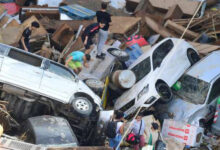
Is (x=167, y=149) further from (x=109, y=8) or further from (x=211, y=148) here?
(x=109, y=8)

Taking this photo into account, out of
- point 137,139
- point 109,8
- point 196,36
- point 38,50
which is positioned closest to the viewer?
point 137,139

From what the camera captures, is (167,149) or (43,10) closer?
(167,149)

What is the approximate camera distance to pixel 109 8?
17656 mm

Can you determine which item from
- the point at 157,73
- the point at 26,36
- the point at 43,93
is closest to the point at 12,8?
the point at 26,36

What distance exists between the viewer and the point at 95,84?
11.9 m

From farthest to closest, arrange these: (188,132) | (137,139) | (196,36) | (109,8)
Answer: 1. (109,8)
2. (196,36)
3. (188,132)
4. (137,139)

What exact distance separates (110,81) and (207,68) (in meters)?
2.67

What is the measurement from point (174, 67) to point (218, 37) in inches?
160

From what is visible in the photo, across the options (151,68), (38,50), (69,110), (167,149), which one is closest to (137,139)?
(167,149)

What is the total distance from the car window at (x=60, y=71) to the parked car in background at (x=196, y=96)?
276 cm

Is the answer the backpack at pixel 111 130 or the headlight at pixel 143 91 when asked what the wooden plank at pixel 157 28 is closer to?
the headlight at pixel 143 91

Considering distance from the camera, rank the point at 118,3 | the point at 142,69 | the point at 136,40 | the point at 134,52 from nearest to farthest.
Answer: the point at 142,69 → the point at 134,52 → the point at 136,40 → the point at 118,3

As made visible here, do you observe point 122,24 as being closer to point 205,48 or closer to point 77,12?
point 77,12

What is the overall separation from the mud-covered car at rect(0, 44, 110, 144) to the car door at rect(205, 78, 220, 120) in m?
2.96
